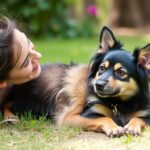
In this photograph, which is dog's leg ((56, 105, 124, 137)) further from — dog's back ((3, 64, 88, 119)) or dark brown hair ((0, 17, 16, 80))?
dark brown hair ((0, 17, 16, 80))

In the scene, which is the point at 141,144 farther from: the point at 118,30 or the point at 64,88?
the point at 118,30

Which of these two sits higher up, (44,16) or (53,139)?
(53,139)

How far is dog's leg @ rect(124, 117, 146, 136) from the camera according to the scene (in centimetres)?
497

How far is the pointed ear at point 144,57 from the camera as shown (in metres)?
5.33

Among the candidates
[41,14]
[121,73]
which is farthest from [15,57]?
[41,14]

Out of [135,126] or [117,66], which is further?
[117,66]

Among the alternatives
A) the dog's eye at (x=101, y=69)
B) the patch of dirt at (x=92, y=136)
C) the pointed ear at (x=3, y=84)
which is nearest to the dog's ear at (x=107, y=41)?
the dog's eye at (x=101, y=69)

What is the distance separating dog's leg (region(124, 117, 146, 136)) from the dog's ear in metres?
0.82

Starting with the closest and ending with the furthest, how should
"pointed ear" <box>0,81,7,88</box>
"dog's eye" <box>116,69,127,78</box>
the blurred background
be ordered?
"dog's eye" <box>116,69,127,78</box>
"pointed ear" <box>0,81,7,88</box>
the blurred background

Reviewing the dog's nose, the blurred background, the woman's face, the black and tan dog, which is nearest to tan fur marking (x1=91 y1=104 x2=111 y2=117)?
the black and tan dog

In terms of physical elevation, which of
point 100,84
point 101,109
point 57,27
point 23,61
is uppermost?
point 23,61

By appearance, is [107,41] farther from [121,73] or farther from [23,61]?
[23,61]

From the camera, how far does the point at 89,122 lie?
5.25 metres

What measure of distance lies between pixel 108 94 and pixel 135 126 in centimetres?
42
